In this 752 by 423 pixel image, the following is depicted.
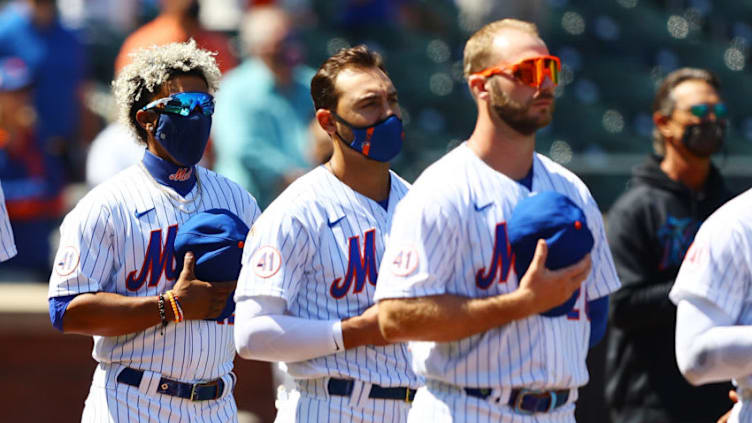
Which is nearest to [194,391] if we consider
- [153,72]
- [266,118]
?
[153,72]

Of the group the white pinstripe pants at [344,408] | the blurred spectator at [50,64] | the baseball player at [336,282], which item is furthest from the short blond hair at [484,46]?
the blurred spectator at [50,64]

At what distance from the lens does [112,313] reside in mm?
4172

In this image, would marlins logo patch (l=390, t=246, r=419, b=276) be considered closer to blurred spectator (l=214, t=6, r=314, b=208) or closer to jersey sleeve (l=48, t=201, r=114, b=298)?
jersey sleeve (l=48, t=201, r=114, b=298)

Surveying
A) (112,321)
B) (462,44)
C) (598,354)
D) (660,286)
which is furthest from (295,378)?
(462,44)

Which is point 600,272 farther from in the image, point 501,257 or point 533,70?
point 533,70

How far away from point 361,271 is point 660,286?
1.94 meters

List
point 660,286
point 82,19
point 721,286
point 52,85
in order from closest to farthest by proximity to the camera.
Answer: point 721,286 → point 660,286 → point 52,85 → point 82,19

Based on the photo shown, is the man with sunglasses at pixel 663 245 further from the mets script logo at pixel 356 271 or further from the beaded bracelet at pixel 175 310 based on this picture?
the beaded bracelet at pixel 175 310

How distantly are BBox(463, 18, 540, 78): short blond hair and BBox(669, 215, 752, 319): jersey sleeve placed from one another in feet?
2.74

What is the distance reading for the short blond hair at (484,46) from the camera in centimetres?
370

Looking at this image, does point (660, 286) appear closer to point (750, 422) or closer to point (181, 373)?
point (750, 422)

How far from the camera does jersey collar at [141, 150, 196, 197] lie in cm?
446

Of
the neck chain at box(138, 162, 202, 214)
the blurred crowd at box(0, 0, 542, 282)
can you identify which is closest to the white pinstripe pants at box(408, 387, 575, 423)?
the neck chain at box(138, 162, 202, 214)

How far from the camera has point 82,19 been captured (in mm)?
9727
